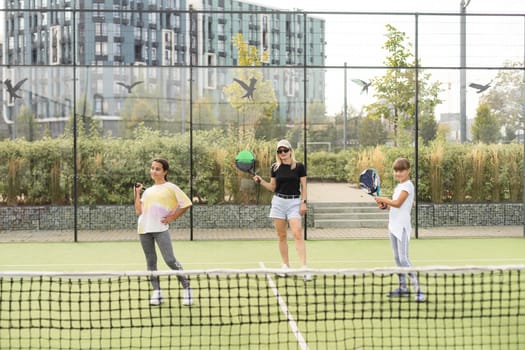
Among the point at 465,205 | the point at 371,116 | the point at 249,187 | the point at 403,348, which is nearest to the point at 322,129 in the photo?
the point at 371,116

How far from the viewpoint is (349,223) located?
1434 centimetres

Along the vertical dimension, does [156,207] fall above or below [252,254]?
above

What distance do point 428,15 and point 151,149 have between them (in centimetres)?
560

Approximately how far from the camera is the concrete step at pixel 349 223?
46.9 feet

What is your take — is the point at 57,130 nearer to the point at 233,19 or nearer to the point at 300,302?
the point at 233,19

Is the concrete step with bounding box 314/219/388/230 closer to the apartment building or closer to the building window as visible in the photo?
the apartment building

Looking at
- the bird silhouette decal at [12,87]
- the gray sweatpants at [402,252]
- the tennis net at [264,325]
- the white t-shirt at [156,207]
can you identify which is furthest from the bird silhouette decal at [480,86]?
the white t-shirt at [156,207]

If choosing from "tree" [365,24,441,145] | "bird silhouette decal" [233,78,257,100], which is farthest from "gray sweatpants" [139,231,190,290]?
"tree" [365,24,441,145]

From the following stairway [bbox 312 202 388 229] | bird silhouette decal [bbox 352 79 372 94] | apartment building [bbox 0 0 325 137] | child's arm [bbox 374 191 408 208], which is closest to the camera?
child's arm [bbox 374 191 408 208]

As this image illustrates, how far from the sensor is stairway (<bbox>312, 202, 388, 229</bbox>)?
14.3 metres

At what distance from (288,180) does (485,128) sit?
795 centimetres

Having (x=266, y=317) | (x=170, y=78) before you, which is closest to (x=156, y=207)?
(x=266, y=317)

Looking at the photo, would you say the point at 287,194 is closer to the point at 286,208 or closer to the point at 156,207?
the point at 286,208

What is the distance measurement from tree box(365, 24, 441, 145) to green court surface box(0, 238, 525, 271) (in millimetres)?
3092
